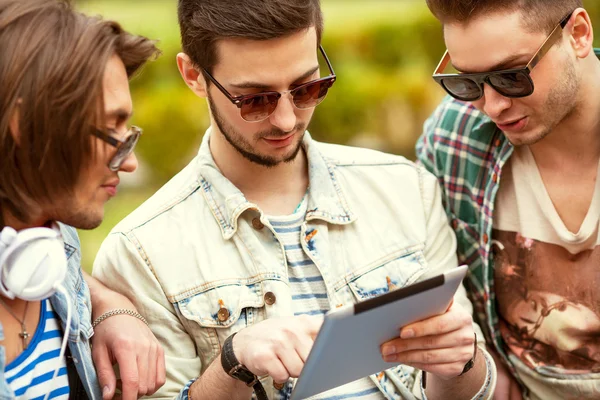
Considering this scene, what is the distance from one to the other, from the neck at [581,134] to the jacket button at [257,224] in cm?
107

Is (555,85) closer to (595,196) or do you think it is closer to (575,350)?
(595,196)

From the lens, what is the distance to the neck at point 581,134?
2906 mm

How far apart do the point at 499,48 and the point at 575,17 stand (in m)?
0.32

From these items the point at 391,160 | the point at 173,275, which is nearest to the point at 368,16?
the point at 391,160

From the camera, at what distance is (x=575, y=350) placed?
2871mm

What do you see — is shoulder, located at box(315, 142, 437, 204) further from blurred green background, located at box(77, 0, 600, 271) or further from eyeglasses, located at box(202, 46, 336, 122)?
blurred green background, located at box(77, 0, 600, 271)

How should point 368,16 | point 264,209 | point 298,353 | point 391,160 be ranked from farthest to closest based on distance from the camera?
1. point 368,16
2. point 391,160
3. point 264,209
4. point 298,353

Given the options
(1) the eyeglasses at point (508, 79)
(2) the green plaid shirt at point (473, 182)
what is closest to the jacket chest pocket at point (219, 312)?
(2) the green plaid shirt at point (473, 182)

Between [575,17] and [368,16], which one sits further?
[368,16]

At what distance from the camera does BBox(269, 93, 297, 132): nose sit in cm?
272

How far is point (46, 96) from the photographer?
2.03 m

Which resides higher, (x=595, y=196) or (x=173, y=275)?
(x=595, y=196)

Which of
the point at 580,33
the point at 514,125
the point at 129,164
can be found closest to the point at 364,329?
the point at 129,164

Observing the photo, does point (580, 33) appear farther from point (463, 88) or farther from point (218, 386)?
point (218, 386)
